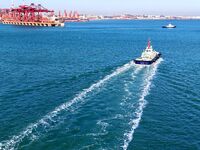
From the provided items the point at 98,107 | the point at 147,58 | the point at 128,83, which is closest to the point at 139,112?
the point at 98,107

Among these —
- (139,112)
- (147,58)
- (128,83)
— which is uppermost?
(147,58)

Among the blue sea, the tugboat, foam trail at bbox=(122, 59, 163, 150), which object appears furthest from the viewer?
the tugboat

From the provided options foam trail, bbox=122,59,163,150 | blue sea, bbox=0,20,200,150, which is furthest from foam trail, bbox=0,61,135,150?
foam trail, bbox=122,59,163,150

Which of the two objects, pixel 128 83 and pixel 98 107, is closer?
pixel 98 107

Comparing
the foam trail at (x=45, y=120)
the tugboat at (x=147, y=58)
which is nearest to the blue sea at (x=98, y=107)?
the foam trail at (x=45, y=120)

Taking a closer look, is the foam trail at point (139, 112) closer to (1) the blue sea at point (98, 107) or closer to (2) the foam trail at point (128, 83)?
(1) the blue sea at point (98, 107)

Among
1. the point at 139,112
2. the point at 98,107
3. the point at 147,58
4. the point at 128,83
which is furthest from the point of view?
the point at 147,58

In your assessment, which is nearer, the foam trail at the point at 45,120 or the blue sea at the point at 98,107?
the foam trail at the point at 45,120

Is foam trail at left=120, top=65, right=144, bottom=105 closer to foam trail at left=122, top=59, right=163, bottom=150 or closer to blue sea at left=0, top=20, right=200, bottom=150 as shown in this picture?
blue sea at left=0, top=20, right=200, bottom=150

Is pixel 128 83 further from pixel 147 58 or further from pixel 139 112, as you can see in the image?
pixel 147 58

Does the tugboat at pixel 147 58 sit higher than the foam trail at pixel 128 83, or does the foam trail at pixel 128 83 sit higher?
the tugboat at pixel 147 58

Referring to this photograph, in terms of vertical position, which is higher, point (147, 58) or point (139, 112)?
point (147, 58)

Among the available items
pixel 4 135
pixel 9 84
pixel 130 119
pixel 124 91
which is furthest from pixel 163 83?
pixel 4 135
